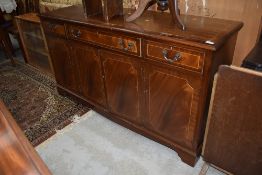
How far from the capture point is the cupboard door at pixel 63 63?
208cm

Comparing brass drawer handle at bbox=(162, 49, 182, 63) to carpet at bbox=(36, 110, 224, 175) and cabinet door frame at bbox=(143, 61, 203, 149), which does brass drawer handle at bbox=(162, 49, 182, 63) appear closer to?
cabinet door frame at bbox=(143, 61, 203, 149)

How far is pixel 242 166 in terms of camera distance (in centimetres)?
133

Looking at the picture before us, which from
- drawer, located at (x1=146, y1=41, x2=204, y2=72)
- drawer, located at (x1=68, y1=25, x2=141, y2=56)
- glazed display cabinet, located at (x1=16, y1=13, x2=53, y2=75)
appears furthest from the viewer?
glazed display cabinet, located at (x1=16, y1=13, x2=53, y2=75)

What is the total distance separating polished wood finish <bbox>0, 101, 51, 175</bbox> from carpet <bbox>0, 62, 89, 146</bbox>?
3.90 feet

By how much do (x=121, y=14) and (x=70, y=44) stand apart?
0.52m

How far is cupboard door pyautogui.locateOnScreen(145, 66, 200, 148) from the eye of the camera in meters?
1.38

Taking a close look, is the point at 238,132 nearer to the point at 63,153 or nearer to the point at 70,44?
the point at 63,153

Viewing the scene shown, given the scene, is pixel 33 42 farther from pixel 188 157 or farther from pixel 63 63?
pixel 188 157

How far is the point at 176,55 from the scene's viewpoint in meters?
1.31

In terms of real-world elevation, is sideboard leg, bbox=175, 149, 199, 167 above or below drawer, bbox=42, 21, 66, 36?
below

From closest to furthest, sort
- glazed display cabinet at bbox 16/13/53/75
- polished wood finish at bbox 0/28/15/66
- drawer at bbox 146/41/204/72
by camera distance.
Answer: drawer at bbox 146/41/204/72 < glazed display cabinet at bbox 16/13/53/75 < polished wood finish at bbox 0/28/15/66

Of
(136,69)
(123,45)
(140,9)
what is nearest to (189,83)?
(136,69)

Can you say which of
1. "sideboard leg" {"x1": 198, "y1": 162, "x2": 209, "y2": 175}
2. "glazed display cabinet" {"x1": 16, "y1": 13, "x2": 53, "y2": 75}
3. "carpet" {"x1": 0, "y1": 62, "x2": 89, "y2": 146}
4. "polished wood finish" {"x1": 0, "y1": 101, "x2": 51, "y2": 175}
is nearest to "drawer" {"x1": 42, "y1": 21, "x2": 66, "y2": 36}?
"glazed display cabinet" {"x1": 16, "y1": 13, "x2": 53, "y2": 75}

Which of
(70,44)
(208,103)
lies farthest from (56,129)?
(208,103)
